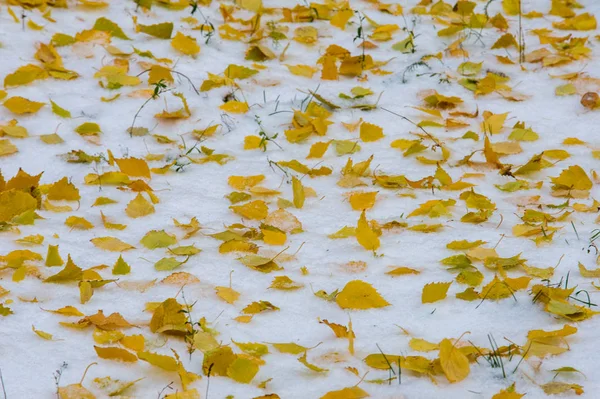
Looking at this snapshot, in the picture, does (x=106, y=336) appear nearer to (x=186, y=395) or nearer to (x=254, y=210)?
(x=186, y=395)

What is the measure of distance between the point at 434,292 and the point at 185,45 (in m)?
2.16

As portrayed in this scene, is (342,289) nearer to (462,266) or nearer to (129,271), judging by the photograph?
(462,266)

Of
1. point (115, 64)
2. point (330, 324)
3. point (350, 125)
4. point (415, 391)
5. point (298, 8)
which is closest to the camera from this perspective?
point (415, 391)

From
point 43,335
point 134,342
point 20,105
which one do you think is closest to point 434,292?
point 134,342

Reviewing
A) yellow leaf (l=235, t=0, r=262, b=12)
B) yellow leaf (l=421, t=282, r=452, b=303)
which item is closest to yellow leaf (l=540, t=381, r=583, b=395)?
yellow leaf (l=421, t=282, r=452, b=303)

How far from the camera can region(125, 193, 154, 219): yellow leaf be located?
262 cm

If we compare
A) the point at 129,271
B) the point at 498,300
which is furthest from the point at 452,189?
the point at 129,271

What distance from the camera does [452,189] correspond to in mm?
2812

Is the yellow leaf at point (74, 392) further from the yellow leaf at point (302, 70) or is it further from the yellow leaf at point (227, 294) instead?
the yellow leaf at point (302, 70)

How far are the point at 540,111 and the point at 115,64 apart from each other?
2.08m

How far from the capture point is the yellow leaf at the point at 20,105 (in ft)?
10.4

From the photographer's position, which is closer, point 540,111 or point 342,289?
point 342,289

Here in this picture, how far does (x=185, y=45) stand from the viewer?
12.3 ft

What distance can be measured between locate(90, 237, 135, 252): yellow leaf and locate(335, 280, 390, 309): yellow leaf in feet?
2.46
